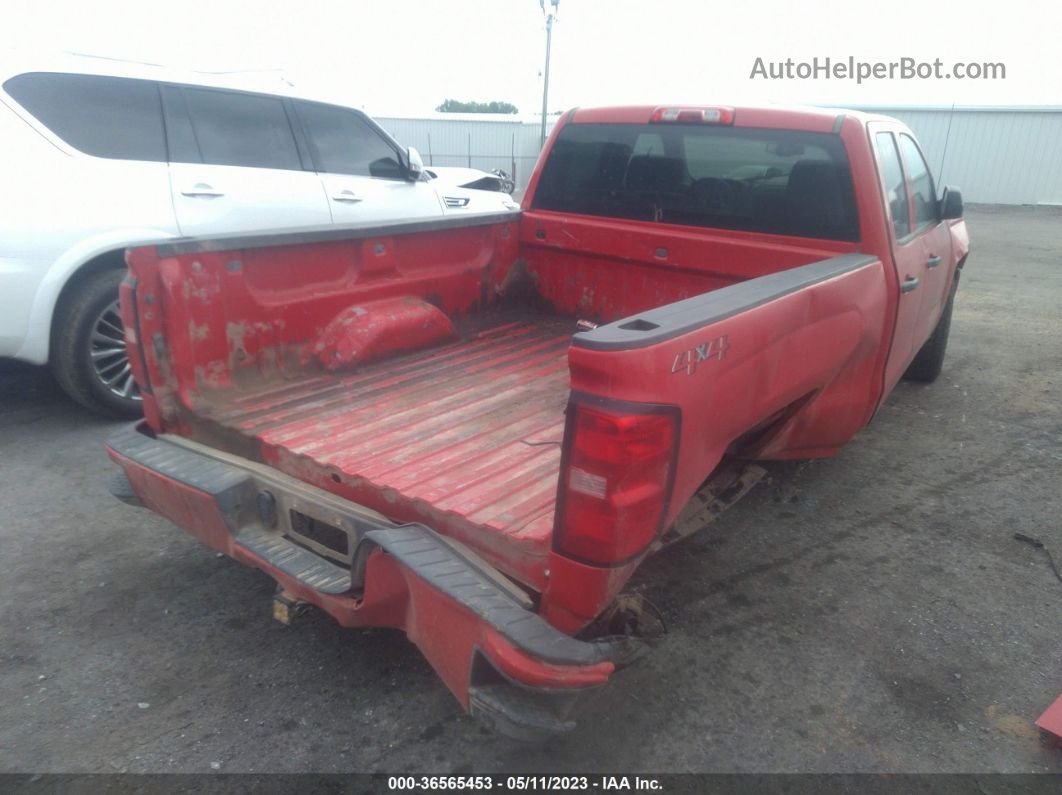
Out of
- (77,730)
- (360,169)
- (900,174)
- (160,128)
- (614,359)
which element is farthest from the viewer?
(360,169)

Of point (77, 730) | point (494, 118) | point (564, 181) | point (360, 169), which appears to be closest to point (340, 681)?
point (77, 730)

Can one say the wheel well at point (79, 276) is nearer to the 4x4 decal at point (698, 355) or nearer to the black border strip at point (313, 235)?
the black border strip at point (313, 235)

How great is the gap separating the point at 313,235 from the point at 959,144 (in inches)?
1183

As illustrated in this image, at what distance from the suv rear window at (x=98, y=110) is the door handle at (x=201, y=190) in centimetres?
23

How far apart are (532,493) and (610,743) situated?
0.83 meters

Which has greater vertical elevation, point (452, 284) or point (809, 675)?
point (452, 284)

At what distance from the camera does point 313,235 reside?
3305mm

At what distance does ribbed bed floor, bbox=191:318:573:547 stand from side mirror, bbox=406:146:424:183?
303cm

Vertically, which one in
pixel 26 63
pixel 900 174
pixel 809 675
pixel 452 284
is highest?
pixel 26 63

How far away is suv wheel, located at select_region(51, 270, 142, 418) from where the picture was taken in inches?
182

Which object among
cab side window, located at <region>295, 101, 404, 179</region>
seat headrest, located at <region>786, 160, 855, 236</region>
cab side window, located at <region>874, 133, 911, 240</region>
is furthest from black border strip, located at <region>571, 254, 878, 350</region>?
cab side window, located at <region>295, 101, 404, 179</region>

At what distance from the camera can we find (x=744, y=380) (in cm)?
223

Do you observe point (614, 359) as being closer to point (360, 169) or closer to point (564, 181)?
point (564, 181)

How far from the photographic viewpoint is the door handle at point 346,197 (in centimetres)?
603
